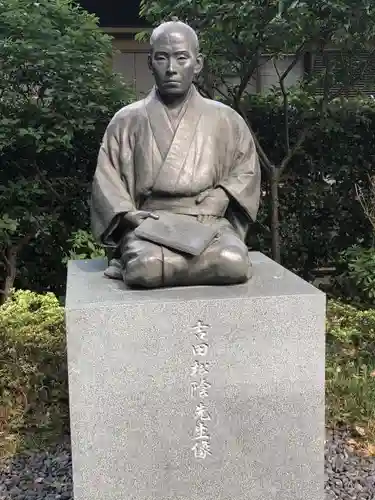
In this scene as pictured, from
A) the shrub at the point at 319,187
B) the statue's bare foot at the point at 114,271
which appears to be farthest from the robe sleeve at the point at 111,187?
the shrub at the point at 319,187

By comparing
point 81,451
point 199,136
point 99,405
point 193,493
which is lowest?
point 193,493

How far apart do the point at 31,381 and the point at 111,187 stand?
157cm

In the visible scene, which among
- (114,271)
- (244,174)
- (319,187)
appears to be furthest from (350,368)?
(319,187)

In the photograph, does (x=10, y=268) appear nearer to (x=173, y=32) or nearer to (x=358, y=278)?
(x=358, y=278)

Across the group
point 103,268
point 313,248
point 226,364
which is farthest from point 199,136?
point 313,248

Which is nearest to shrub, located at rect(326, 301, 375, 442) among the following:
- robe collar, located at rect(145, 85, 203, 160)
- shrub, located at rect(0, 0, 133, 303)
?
robe collar, located at rect(145, 85, 203, 160)

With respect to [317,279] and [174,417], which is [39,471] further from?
[317,279]

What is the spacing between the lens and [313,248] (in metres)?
6.20

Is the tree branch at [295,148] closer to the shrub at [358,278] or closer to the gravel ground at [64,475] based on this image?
the shrub at [358,278]

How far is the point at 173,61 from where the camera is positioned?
2.77 metres

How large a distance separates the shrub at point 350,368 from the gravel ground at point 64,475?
0.57 feet

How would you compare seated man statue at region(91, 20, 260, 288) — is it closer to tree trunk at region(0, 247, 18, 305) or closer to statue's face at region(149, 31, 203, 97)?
statue's face at region(149, 31, 203, 97)

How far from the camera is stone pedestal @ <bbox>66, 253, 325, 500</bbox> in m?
2.50

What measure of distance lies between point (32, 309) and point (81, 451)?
231cm
